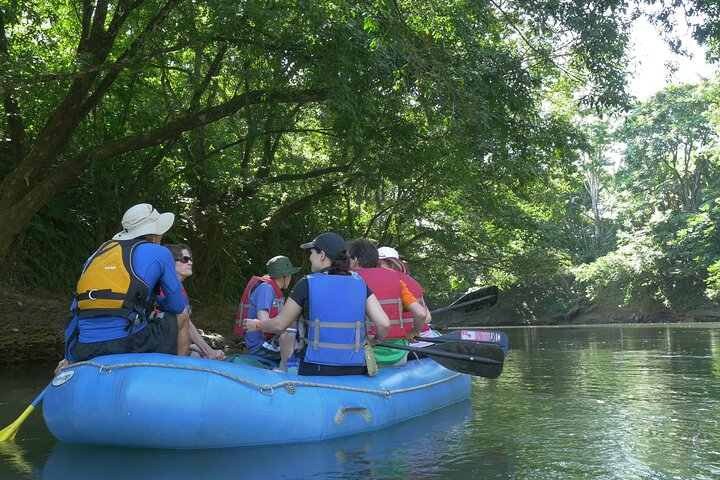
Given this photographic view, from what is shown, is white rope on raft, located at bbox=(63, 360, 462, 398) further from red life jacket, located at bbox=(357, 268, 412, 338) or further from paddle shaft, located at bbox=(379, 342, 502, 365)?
red life jacket, located at bbox=(357, 268, 412, 338)

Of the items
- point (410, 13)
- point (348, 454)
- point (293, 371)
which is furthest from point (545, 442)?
point (410, 13)

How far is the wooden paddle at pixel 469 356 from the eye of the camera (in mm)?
6223

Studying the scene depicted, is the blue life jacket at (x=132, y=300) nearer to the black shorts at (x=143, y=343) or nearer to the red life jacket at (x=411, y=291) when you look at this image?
the black shorts at (x=143, y=343)

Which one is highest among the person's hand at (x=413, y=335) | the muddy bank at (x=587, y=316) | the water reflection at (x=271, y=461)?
the muddy bank at (x=587, y=316)

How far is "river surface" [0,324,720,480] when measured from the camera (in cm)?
419

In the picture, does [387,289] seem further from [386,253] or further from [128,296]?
[128,296]

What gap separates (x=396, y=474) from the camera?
4152 mm

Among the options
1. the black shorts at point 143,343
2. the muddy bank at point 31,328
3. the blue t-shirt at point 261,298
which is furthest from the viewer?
the muddy bank at point 31,328

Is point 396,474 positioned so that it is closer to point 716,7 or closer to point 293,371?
point 293,371

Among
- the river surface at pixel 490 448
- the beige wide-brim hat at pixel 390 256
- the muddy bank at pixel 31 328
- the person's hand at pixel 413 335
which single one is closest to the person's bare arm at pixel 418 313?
the person's hand at pixel 413 335

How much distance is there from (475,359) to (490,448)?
140 cm

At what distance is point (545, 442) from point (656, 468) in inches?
36.3

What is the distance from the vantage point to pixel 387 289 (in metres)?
6.29

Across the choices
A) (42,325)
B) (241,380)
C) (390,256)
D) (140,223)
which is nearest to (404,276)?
(390,256)
